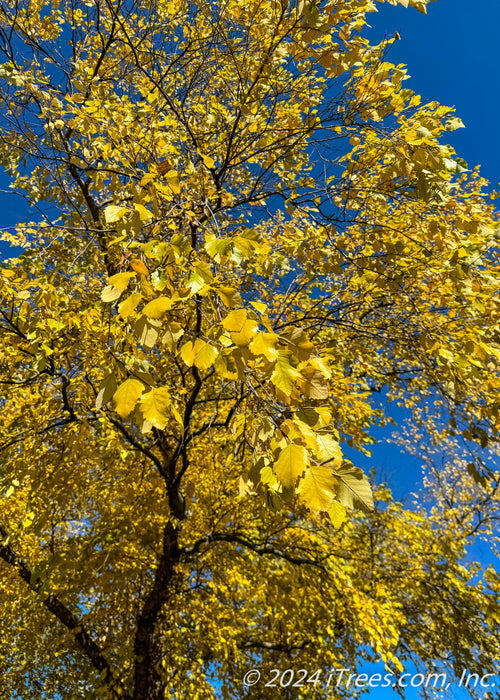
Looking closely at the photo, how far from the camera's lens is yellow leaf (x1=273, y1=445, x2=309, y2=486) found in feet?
3.21

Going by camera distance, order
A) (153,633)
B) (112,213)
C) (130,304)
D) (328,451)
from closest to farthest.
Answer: (328,451), (130,304), (112,213), (153,633)

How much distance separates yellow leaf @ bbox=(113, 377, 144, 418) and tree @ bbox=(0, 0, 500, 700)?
0.05 feet

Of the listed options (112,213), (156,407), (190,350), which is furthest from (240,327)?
(112,213)

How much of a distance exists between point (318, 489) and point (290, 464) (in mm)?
99

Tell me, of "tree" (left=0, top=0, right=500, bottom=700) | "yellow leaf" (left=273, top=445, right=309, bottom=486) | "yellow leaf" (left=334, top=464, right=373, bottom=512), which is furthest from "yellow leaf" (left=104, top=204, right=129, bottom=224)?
"yellow leaf" (left=334, top=464, right=373, bottom=512)

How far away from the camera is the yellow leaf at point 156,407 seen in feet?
3.72

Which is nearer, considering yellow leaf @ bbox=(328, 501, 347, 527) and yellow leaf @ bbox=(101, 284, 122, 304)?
yellow leaf @ bbox=(328, 501, 347, 527)

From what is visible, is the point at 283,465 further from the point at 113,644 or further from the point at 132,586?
the point at 113,644

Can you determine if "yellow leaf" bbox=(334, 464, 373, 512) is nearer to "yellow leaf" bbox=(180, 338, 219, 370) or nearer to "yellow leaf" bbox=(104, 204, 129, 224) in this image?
"yellow leaf" bbox=(180, 338, 219, 370)

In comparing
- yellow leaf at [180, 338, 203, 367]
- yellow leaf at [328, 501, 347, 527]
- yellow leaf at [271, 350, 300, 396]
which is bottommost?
yellow leaf at [328, 501, 347, 527]

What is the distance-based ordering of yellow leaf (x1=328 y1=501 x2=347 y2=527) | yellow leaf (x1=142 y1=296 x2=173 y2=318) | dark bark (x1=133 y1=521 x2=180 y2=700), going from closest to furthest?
yellow leaf (x1=328 y1=501 x2=347 y2=527)
yellow leaf (x1=142 y1=296 x2=173 y2=318)
dark bark (x1=133 y1=521 x2=180 y2=700)

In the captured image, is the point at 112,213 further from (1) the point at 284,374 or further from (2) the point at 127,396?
(1) the point at 284,374

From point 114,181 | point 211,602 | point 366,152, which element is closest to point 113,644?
point 211,602

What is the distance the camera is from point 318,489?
3.22ft
